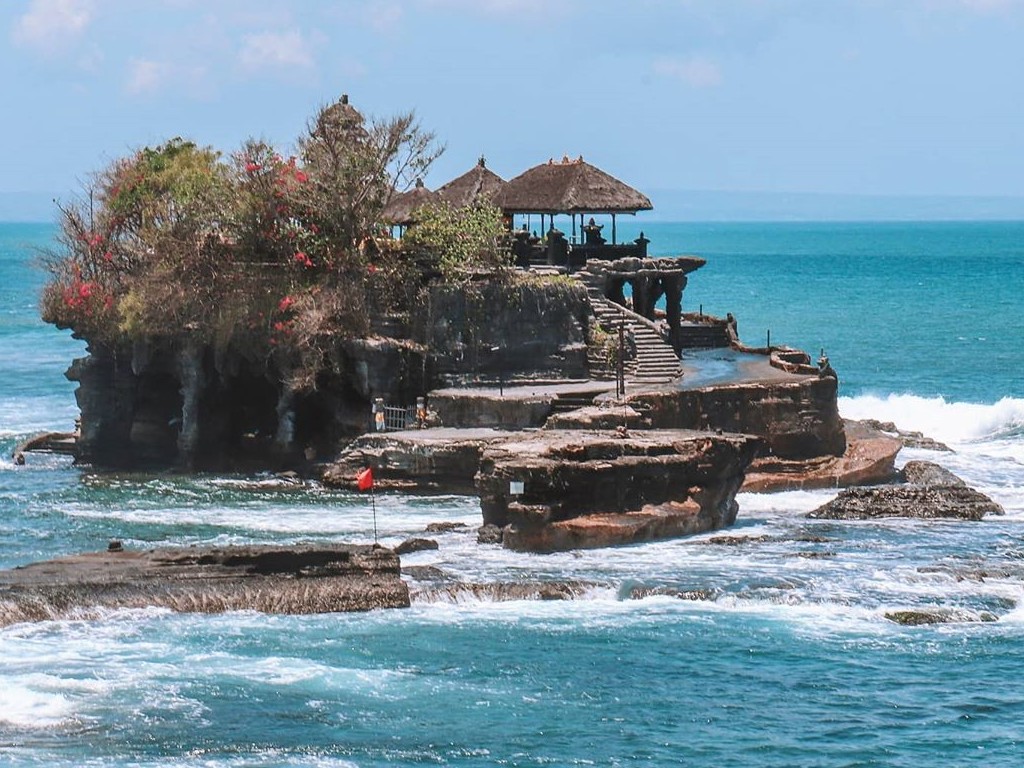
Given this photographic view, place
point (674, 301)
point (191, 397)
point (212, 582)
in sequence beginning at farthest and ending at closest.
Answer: point (674, 301) < point (191, 397) < point (212, 582)

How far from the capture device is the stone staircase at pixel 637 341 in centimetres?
5822

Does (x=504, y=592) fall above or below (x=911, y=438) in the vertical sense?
below

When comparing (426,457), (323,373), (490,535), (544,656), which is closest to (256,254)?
(323,373)

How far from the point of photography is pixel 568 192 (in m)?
62.5

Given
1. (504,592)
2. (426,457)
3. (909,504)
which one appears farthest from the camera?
(426,457)

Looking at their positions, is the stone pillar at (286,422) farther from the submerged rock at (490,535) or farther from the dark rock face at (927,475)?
the dark rock face at (927,475)

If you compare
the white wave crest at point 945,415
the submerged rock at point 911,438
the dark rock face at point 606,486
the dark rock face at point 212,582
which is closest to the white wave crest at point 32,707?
the dark rock face at point 212,582

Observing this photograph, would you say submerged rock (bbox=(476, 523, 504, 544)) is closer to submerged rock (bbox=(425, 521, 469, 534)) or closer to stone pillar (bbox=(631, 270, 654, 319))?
submerged rock (bbox=(425, 521, 469, 534))

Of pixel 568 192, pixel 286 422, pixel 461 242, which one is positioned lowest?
pixel 286 422

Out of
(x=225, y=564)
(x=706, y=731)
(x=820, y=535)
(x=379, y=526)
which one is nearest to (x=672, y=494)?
(x=820, y=535)

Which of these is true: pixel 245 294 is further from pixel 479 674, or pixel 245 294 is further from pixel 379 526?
pixel 479 674

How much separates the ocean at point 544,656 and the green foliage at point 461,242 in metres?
8.48

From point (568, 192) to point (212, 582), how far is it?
2594 cm

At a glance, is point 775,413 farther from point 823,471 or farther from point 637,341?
point 637,341
